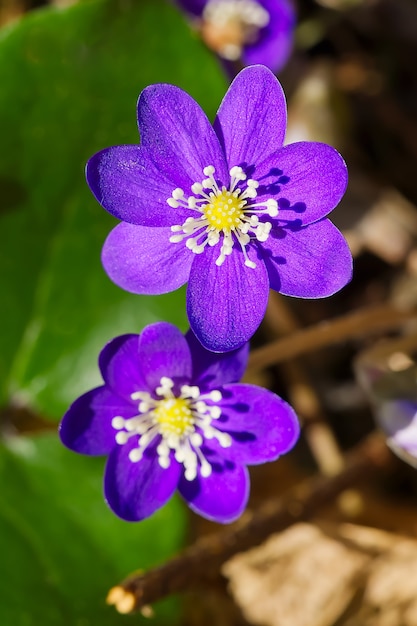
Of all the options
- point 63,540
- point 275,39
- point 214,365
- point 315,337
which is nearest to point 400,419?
point 315,337

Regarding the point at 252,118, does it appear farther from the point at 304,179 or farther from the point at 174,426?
the point at 174,426

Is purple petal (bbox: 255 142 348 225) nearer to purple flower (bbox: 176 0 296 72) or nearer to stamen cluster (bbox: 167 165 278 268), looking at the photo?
stamen cluster (bbox: 167 165 278 268)

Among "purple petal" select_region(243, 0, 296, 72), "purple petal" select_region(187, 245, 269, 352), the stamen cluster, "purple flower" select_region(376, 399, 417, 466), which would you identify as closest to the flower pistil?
"purple petal" select_region(187, 245, 269, 352)

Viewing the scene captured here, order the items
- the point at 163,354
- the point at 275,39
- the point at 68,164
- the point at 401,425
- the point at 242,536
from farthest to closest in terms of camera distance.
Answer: the point at 275,39 < the point at 68,164 < the point at 242,536 < the point at 401,425 < the point at 163,354

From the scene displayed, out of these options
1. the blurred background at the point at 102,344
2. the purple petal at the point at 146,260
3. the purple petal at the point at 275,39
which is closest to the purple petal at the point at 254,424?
the purple petal at the point at 146,260

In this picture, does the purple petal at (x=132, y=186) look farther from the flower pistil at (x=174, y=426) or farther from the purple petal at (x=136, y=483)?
the purple petal at (x=136, y=483)

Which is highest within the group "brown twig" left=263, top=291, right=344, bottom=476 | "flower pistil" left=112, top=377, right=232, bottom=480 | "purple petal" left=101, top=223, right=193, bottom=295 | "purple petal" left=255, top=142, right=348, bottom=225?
"purple petal" left=255, top=142, right=348, bottom=225
